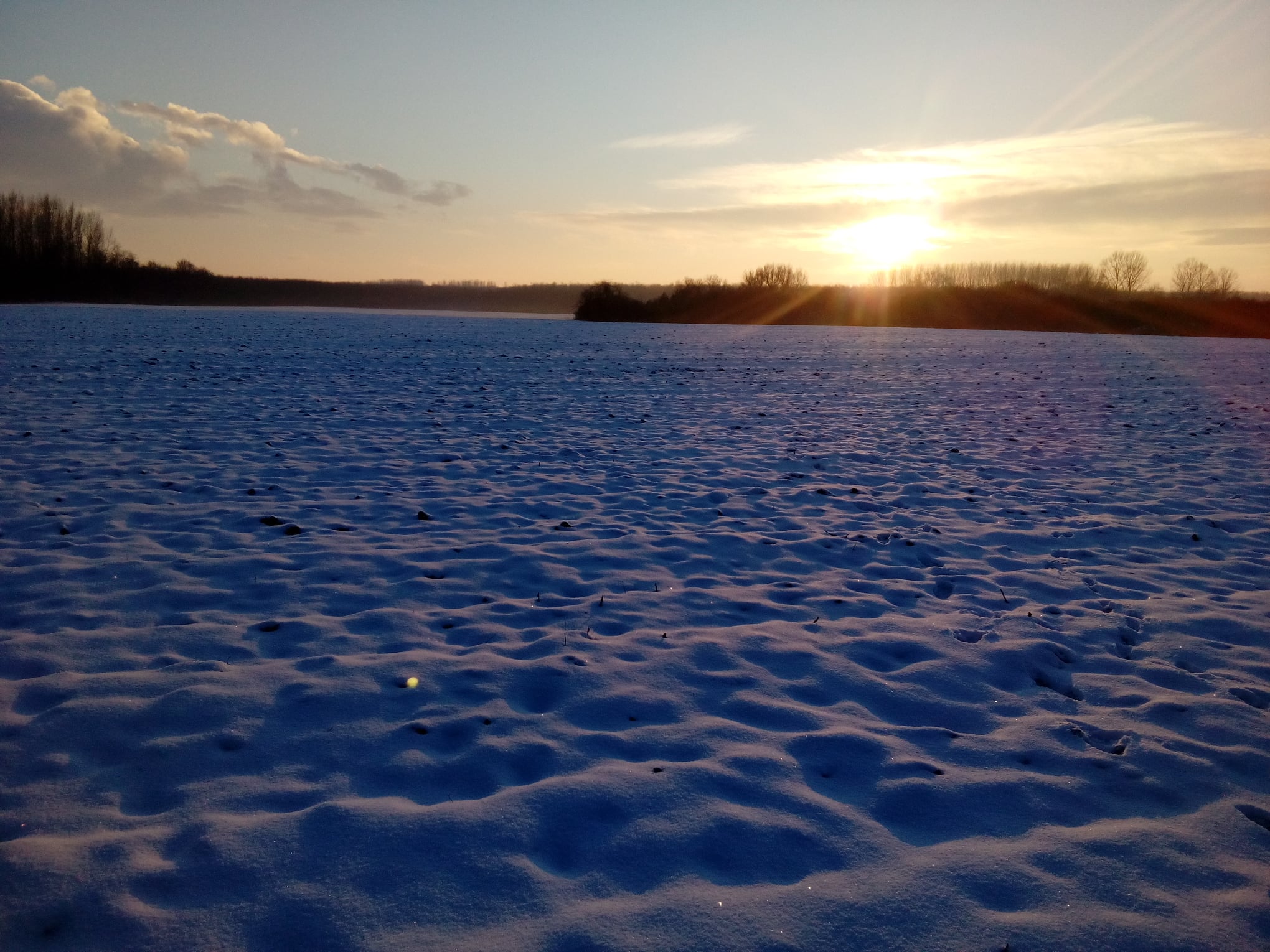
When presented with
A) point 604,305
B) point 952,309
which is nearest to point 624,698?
point 604,305

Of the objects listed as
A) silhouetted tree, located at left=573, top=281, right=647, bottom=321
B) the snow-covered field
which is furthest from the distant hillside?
the snow-covered field

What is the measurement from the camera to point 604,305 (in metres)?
53.9

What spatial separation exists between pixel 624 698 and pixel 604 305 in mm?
51811

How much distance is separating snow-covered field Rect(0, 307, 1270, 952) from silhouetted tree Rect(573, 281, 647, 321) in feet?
148

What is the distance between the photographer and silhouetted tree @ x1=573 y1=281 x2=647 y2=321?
5375cm

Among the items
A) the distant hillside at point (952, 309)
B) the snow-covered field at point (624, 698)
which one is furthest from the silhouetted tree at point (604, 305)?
the snow-covered field at point (624, 698)

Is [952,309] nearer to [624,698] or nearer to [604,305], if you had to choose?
[604,305]

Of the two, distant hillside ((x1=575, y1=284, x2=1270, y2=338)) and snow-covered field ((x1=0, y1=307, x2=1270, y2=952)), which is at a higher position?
distant hillside ((x1=575, y1=284, x2=1270, y2=338))

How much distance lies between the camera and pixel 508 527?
22.5 ft

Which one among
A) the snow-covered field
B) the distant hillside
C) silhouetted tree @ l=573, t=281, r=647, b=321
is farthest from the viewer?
silhouetted tree @ l=573, t=281, r=647, b=321

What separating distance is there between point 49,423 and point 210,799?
1010 cm

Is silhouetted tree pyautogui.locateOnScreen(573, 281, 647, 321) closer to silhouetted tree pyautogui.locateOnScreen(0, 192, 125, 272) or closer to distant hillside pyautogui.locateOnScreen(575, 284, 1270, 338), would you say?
distant hillside pyautogui.locateOnScreen(575, 284, 1270, 338)

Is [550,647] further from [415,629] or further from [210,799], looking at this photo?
[210,799]

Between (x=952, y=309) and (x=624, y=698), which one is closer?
(x=624, y=698)
